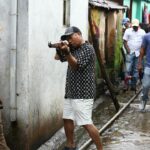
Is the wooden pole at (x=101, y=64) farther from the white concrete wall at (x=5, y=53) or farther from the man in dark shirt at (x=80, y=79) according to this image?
the white concrete wall at (x=5, y=53)

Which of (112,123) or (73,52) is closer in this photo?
(73,52)

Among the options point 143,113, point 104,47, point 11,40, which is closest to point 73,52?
point 11,40

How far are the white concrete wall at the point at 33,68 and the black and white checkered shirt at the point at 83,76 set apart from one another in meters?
0.61

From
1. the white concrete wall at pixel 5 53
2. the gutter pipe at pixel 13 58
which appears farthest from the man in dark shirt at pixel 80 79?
the white concrete wall at pixel 5 53

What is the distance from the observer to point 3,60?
6832mm

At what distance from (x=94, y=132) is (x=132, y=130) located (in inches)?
113

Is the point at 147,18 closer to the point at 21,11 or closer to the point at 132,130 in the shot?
the point at 132,130

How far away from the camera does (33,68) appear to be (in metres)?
7.06

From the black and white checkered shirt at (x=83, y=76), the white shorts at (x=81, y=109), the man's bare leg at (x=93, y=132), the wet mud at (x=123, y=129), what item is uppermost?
the black and white checkered shirt at (x=83, y=76)

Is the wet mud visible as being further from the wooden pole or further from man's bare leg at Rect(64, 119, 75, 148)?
man's bare leg at Rect(64, 119, 75, 148)

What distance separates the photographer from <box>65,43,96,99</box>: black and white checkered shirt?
21.8 ft

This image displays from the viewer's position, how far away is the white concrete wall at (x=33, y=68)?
6.79m

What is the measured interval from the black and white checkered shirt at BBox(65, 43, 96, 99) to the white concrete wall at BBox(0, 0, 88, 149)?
2.02 ft

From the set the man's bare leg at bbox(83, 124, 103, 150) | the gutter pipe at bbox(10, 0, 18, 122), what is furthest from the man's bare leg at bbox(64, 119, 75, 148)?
the gutter pipe at bbox(10, 0, 18, 122)
